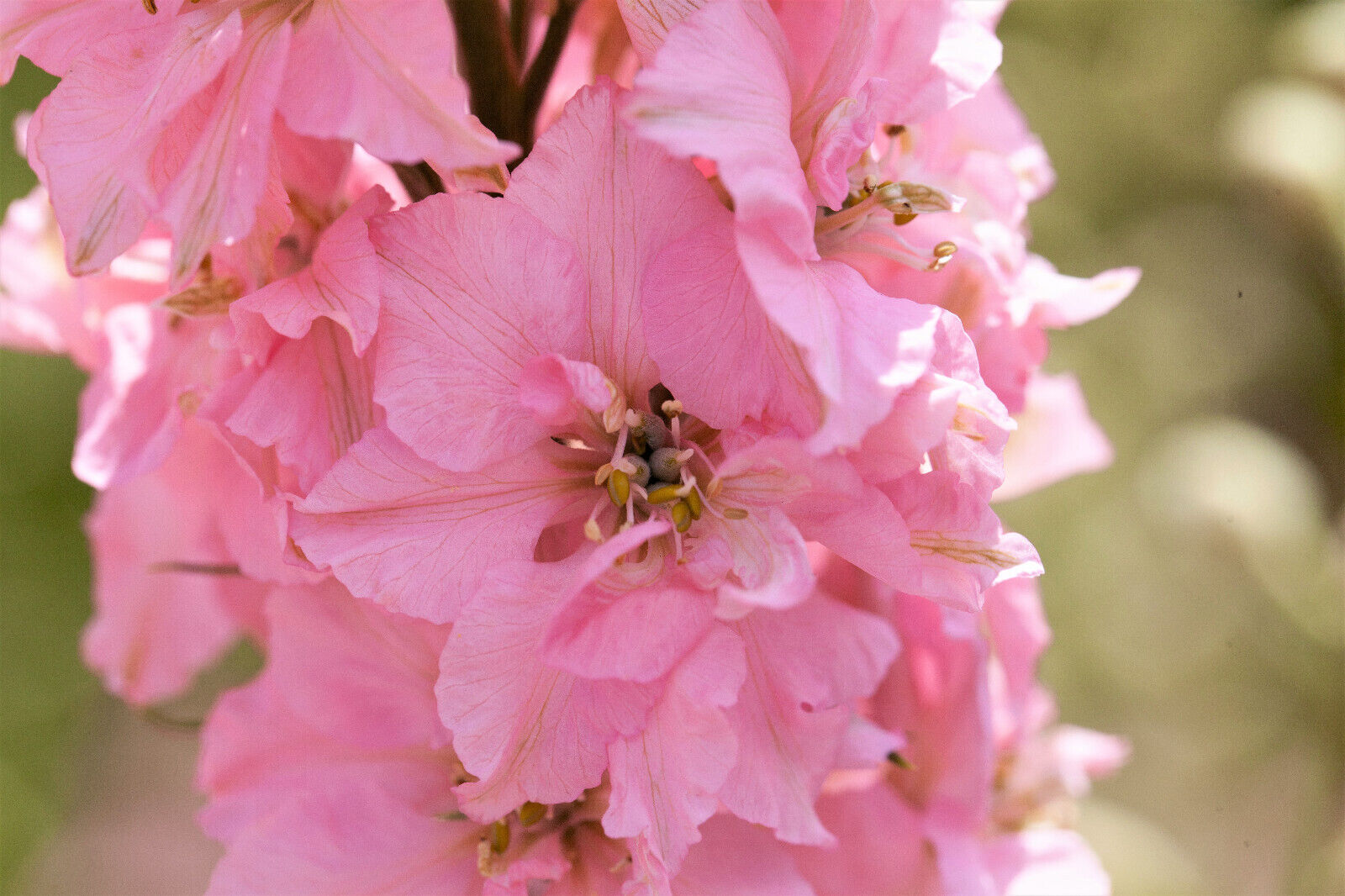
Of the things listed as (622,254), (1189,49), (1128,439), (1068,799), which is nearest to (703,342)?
(622,254)

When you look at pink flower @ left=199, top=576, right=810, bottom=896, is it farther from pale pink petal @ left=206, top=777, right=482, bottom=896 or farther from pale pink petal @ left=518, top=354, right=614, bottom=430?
pale pink petal @ left=518, top=354, right=614, bottom=430

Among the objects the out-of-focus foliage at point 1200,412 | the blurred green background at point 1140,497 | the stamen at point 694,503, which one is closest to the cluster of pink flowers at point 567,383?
the stamen at point 694,503

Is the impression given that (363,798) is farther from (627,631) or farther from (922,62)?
(922,62)

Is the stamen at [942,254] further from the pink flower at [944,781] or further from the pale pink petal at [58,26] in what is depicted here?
the pale pink petal at [58,26]

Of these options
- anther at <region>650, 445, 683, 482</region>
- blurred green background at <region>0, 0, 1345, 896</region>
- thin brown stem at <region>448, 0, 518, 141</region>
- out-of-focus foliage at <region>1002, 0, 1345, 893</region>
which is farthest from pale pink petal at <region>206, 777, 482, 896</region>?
blurred green background at <region>0, 0, 1345, 896</region>

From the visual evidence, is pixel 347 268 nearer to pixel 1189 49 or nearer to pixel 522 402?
pixel 522 402
